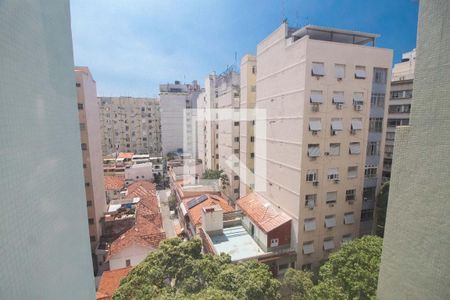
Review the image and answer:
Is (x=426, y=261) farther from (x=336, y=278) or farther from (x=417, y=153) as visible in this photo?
(x=336, y=278)

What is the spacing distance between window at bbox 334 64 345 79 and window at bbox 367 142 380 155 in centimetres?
396

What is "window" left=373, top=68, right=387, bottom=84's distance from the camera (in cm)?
1121

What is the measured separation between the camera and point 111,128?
136ft

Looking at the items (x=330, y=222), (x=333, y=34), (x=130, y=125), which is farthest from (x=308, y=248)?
(x=130, y=125)

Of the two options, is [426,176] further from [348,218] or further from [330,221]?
[348,218]

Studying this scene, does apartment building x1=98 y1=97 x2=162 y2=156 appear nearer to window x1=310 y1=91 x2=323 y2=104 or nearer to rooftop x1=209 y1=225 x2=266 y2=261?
rooftop x1=209 y1=225 x2=266 y2=261

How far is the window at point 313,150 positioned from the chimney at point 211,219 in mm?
5496

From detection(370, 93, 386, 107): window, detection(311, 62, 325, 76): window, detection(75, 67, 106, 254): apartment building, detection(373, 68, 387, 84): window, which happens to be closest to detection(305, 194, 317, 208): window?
detection(370, 93, 386, 107): window

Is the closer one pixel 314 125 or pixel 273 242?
pixel 314 125

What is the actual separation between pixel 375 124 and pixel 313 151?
3968 mm

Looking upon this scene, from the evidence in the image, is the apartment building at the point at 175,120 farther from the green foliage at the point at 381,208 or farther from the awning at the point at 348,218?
the green foliage at the point at 381,208

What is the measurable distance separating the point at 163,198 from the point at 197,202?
12.8m

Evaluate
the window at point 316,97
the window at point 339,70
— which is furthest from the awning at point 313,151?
the window at point 339,70

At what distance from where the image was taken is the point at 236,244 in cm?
1164
